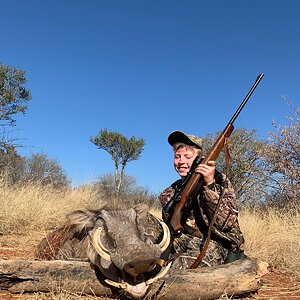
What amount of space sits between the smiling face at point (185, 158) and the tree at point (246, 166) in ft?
25.6

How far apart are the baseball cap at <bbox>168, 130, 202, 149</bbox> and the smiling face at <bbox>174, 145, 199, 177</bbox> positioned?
0.06 meters

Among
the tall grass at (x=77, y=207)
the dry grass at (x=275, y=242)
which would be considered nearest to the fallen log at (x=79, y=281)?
the dry grass at (x=275, y=242)

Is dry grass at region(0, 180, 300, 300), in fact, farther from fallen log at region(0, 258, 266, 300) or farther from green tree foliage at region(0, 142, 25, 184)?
green tree foliage at region(0, 142, 25, 184)

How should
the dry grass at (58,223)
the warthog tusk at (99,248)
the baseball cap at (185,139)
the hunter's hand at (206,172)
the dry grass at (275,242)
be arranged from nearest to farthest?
the warthog tusk at (99,248), the hunter's hand at (206,172), the baseball cap at (185,139), the dry grass at (275,242), the dry grass at (58,223)

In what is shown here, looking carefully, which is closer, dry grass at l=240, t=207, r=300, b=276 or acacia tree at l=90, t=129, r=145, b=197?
dry grass at l=240, t=207, r=300, b=276

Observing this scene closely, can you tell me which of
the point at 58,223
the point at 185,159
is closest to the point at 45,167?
the point at 58,223

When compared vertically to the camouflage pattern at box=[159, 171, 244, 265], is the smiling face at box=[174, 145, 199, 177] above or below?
above

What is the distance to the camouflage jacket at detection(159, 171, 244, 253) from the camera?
152 inches

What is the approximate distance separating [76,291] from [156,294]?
→ 58cm

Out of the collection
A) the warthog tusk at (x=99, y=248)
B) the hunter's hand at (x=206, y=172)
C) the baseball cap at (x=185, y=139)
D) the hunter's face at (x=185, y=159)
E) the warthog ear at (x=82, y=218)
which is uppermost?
the baseball cap at (x=185, y=139)

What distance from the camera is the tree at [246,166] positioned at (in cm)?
1295

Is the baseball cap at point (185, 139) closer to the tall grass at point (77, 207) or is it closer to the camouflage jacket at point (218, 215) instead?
the camouflage jacket at point (218, 215)

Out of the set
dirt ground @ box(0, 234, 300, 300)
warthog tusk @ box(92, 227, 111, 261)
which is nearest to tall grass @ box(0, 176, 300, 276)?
dirt ground @ box(0, 234, 300, 300)

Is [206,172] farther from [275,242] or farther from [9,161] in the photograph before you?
[9,161]
